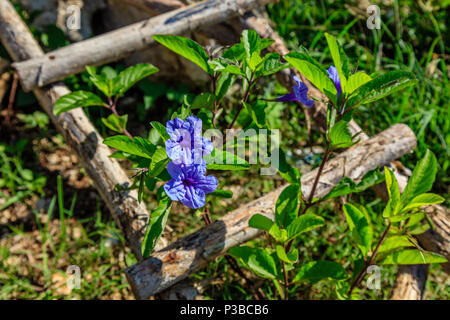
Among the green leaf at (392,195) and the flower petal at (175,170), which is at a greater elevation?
the flower petal at (175,170)

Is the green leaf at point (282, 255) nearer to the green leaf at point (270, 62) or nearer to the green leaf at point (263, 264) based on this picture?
the green leaf at point (263, 264)

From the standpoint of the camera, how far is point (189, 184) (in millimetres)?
1337

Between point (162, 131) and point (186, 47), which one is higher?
point (186, 47)

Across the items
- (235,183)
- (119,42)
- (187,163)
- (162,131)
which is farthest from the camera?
(235,183)

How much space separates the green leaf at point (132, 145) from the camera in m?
1.39

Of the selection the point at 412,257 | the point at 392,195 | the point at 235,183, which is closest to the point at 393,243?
the point at 412,257

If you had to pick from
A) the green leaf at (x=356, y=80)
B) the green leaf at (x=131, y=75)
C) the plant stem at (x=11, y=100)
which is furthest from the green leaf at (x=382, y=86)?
the plant stem at (x=11, y=100)

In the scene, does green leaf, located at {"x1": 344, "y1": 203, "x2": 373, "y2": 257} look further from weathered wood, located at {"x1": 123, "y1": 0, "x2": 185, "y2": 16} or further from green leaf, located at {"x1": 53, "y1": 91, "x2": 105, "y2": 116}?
weathered wood, located at {"x1": 123, "y1": 0, "x2": 185, "y2": 16}

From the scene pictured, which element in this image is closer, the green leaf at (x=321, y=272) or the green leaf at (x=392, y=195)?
the green leaf at (x=392, y=195)

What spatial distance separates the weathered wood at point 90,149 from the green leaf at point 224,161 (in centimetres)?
56

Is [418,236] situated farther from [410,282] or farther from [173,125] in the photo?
[173,125]

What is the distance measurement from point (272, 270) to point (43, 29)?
2.31 m

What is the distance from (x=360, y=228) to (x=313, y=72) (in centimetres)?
60

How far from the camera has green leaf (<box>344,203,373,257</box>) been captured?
1552 millimetres
